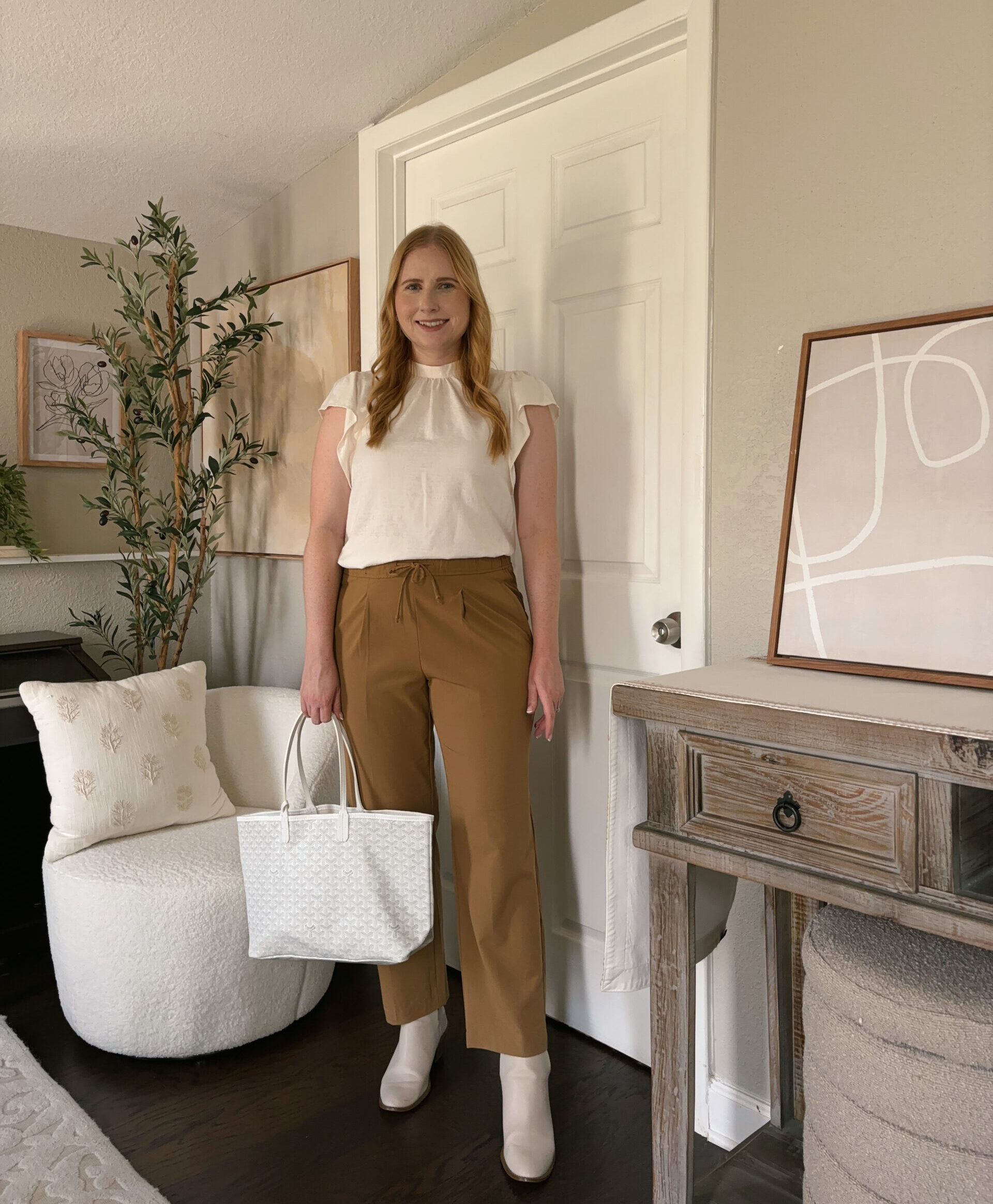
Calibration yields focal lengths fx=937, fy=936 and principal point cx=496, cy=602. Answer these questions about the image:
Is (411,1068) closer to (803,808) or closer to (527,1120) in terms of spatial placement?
(527,1120)

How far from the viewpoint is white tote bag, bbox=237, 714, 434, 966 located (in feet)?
5.51

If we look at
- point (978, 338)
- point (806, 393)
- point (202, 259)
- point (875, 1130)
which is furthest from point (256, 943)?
point (202, 259)

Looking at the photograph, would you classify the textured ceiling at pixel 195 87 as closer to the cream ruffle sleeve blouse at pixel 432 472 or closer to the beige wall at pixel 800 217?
the beige wall at pixel 800 217

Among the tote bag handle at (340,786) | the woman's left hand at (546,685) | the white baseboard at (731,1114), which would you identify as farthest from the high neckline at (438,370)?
the white baseboard at (731,1114)

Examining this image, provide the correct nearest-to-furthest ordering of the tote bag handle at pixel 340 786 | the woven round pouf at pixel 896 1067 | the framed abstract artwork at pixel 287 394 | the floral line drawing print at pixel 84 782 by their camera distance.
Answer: the woven round pouf at pixel 896 1067 < the tote bag handle at pixel 340 786 < the floral line drawing print at pixel 84 782 < the framed abstract artwork at pixel 287 394

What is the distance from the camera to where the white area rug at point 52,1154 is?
1.58 metres

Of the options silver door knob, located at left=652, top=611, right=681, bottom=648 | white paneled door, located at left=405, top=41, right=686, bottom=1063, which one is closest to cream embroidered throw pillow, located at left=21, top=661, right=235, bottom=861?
white paneled door, located at left=405, top=41, right=686, bottom=1063

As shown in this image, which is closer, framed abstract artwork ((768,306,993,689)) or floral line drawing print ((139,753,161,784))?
framed abstract artwork ((768,306,993,689))

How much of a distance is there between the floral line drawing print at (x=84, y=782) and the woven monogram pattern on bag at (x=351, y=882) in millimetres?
585

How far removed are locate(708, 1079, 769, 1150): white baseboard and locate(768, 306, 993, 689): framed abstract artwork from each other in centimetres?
85

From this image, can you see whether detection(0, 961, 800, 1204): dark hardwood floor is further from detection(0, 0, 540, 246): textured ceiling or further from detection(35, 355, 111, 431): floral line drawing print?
detection(0, 0, 540, 246): textured ceiling

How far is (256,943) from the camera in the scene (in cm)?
181

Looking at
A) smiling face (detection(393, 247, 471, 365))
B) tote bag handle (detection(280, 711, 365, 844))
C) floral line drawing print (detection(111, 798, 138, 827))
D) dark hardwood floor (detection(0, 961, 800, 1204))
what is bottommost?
dark hardwood floor (detection(0, 961, 800, 1204))

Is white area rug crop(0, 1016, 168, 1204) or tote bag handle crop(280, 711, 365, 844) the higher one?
tote bag handle crop(280, 711, 365, 844)
